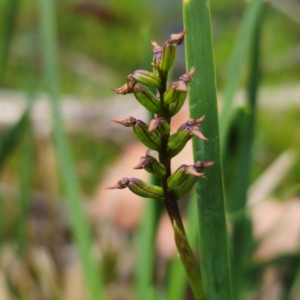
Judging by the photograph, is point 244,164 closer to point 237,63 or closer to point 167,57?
point 237,63

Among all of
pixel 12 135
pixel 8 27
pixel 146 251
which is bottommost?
pixel 146 251

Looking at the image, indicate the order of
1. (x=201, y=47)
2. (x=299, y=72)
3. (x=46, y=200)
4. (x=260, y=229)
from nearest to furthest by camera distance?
(x=201, y=47) → (x=260, y=229) → (x=46, y=200) → (x=299, y=72)

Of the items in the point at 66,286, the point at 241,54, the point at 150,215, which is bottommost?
the point at 66,286

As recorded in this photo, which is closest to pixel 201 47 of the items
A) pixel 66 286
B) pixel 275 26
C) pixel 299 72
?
pixel 66 286

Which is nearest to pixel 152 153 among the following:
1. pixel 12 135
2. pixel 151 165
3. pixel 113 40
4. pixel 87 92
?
pixel 151 165

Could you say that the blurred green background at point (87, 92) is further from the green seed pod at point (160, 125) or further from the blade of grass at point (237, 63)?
the green seed pod at point (160, 125)

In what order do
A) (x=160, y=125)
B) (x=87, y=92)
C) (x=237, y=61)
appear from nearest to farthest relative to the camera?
(x=160, y=125) → (x=237, y=61) → (x=87, y=92)

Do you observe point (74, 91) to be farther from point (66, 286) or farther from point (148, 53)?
point (148, 53)

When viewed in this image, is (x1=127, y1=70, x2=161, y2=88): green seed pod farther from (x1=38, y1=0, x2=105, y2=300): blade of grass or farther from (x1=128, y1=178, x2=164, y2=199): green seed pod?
(x1=38, y1=0, x2=105, y2=300): blade of grass
